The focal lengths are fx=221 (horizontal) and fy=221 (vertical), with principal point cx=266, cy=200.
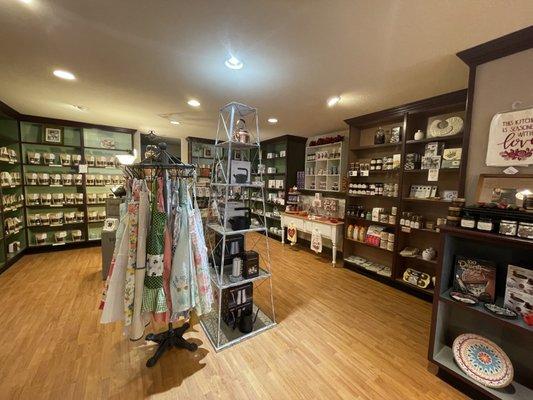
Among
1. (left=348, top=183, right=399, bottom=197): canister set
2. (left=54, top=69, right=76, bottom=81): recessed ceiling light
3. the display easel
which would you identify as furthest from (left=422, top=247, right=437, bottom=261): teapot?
(left=54, top=69, right=76, bottom=81): recessed ceiling light

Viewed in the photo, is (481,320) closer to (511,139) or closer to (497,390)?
(497,390)

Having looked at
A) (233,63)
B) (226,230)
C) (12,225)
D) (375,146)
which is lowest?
(12,225)

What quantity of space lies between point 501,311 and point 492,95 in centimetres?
147

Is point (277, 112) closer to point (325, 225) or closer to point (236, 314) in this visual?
point (325, 225)

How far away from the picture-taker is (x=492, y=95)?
61.9 inches

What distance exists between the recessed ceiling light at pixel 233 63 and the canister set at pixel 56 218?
438 centimetres

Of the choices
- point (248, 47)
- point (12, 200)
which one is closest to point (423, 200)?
point (248, 47)

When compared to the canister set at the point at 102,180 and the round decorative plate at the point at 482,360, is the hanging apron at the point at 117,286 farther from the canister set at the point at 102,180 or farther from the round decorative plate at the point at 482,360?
the canister set at the point at 102,180

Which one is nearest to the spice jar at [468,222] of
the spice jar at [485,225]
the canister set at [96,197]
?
the spice jar at [485,225]

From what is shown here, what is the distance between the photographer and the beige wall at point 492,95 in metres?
1.45

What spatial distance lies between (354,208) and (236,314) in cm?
249

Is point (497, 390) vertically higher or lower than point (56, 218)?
lower

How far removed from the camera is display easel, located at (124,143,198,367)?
A: 5.20 feet

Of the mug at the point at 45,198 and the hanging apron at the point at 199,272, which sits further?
the mug at the point at 45,198
